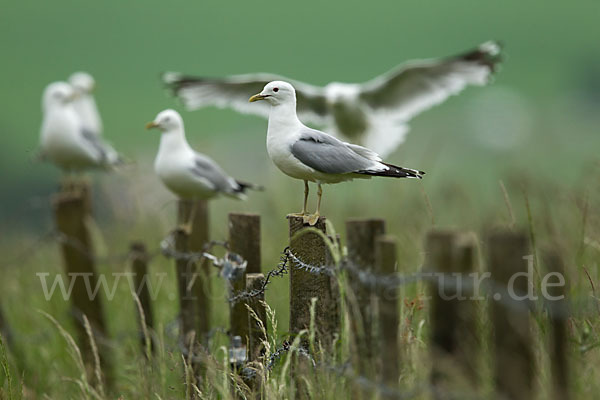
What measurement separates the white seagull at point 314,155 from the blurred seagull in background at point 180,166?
1.15m

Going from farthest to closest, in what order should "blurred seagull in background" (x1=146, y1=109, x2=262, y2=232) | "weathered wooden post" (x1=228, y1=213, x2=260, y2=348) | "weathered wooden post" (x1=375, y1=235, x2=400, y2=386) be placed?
1. "blurred seagull in background" (x1=146, y1=109, x2=262, y2=232)
2. "weathered wooden post" (x1=228, y1=213, x2=260, y2=348)
3. "weathered wooden post" (x1=375, y1=235, x2=400, y2=386)

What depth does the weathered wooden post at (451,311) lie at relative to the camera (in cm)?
156

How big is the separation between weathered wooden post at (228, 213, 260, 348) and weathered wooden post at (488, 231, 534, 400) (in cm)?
144

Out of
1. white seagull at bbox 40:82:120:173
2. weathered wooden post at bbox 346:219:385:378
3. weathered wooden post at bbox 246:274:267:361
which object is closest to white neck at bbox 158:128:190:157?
weathered wooden post at bbox 246:274:267:361

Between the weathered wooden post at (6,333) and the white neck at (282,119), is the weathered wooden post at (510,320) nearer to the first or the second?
the white neck at (282,119)

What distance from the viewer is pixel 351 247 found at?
1.94 metres

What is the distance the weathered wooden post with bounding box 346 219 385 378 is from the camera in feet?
6.24

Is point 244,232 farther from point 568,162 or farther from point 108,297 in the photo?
point 568,162

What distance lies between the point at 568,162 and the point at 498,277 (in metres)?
7.21

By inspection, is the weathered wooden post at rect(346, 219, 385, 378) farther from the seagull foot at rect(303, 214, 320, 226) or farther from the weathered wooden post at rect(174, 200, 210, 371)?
the weathered wooden post at rect(174, 200, 210, 371)

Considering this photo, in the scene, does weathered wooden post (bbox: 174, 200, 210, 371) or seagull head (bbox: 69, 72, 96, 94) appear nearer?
weathered wooden post (bbox: 174, 200, 210, 371)

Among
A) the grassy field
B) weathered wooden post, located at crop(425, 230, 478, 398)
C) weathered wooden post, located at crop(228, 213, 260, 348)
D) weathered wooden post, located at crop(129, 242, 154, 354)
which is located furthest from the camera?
weathered wooden post, located at crop(129, 242, 154, 354)

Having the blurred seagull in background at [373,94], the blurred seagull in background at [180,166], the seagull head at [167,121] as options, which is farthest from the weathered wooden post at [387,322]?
the blurred seagull in background at [373,94]

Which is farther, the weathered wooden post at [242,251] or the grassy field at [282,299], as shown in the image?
the weathered wooden post at [242,251]
